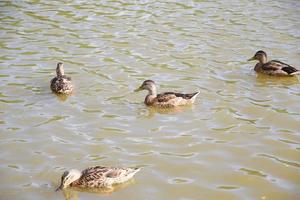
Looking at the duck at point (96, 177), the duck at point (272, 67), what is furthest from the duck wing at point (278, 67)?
the duck at point (96, 177)

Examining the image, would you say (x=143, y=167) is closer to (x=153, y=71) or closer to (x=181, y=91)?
(x=181, y=91)

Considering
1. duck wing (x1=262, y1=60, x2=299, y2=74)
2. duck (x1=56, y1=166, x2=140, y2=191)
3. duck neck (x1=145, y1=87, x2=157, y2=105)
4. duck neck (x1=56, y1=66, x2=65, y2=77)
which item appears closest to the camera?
duck (x1=56, y1=166, x2=140, y2=191)

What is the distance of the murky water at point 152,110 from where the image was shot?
8742 millimetres

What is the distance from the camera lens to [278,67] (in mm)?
13852

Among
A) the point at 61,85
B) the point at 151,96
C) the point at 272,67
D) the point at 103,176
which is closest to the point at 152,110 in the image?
the point at 151,96

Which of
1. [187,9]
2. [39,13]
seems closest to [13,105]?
[39,13]

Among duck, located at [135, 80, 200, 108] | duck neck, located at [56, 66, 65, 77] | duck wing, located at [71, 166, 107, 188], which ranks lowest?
duck wing, located at [71, 166, 107, 188]

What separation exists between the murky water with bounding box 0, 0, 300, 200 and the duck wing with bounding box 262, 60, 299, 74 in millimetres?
276

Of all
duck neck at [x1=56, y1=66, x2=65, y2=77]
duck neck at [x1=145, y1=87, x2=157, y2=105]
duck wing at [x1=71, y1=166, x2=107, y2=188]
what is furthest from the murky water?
duck neck at [x1=56, y1=66, x2=65, y2=77]

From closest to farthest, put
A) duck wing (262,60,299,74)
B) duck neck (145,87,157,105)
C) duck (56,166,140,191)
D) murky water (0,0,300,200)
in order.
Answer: duck (56,166,140,191), murky water (0,0,300,200), duck neck (145,87,157,105), duck wing (262,60,299,74)

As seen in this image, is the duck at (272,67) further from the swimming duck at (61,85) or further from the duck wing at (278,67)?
the swimming duck at (61,85)

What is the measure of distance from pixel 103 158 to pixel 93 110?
90.9 inches

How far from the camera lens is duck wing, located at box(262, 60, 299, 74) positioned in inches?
536

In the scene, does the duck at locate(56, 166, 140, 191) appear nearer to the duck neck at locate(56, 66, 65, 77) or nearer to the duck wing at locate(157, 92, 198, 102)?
the duck wing at locate(157, 92, 198, 102)
